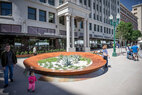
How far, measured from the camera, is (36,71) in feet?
16.3

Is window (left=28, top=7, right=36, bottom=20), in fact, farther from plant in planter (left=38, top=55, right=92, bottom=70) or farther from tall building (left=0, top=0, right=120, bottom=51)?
plant in planter (left=38, top=55, right=92, bottom=70)

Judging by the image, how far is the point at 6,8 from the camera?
1523cm

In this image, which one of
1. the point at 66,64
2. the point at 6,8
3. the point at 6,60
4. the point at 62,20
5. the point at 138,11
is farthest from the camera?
the point at 138,11

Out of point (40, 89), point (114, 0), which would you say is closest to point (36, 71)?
point (40, 89)

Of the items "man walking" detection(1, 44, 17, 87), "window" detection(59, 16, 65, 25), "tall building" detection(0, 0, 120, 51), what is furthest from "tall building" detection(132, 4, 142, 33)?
"man walking" detection(1, 44, 17, 87)

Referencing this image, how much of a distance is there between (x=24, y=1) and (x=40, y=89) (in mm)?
18445

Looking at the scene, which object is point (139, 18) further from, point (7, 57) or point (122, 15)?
point (7, 57)

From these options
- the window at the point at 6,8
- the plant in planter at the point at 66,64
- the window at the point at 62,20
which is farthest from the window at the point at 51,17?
the plant in planter at the point at 66,64

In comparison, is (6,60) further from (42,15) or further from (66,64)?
(42,15)

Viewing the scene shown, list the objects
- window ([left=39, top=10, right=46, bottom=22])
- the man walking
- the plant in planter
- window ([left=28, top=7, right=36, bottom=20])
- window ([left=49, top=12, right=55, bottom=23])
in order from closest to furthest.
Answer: the man walking < the plant in planter < window ([left=28, top=7, right=36, bottom=20]) < window ([left=39, top=10, right=46, bottom=22]) < window ([left=49, top=12, right=55, bottom=23])

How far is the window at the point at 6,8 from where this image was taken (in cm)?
1490

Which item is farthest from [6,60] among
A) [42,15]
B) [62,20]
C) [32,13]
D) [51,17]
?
[62,20]

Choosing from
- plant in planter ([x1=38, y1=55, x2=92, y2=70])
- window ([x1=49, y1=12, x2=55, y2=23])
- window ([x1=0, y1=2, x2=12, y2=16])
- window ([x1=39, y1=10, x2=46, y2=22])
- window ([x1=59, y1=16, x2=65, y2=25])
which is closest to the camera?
plant in planter ([x1=38, y1=55, x2=92, y2=70])

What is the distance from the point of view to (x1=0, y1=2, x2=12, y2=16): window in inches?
586
